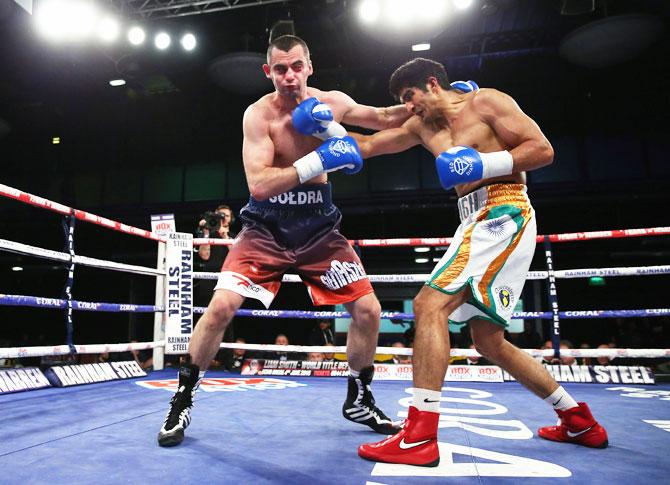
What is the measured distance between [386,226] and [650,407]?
8750 mm

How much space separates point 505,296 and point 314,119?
2.98 ft

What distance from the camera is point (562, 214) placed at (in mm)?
9875

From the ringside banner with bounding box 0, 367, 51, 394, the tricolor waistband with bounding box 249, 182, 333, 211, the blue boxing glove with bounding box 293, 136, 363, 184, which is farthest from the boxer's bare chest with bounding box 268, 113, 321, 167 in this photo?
the ringside banner with bounding box 0, 367, 51, 394

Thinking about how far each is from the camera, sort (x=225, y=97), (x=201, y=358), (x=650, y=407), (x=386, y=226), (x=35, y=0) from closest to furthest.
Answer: (x=201, y=358) → (x=650, y=407) → (x=35, y=0) → (x=225, y=97) → (x=386, y=226)

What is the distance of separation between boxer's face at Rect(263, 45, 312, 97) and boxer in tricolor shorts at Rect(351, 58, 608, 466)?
1.24 feet

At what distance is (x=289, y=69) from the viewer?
72.9 inches

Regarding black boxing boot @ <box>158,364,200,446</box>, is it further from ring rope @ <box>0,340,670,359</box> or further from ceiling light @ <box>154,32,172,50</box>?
ceiling light @ <box>154,32,172,50</box>

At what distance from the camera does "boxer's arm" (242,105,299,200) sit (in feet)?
5.39

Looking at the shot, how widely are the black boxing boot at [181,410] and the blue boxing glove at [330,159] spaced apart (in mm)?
813

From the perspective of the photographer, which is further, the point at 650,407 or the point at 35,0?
the point at 35,0

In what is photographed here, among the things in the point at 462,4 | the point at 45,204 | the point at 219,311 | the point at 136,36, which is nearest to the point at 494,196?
the point at 219,311

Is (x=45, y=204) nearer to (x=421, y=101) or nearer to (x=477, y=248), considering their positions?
(x=421, y=101)

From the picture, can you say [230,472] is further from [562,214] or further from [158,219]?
[562,214]

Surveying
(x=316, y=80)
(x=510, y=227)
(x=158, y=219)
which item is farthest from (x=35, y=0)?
(x=510, y=227)
